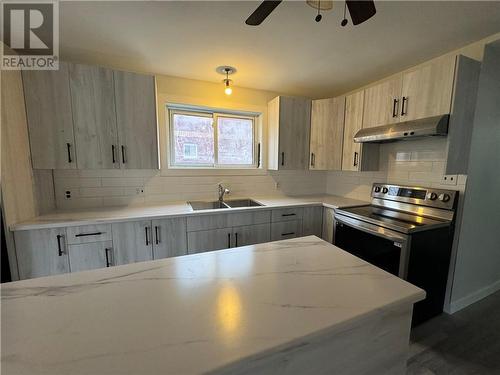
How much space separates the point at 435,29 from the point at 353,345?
2.22 meters

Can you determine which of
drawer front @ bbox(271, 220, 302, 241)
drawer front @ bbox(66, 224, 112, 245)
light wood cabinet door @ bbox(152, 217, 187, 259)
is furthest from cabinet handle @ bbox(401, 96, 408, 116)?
drawer front @ bbox(66, 224, 112, 245)

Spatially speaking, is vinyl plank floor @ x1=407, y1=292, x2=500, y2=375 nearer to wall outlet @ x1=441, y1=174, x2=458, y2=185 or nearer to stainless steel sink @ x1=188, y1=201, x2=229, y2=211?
wall outlet @ x1=441, y1=174, x2=458, y2=185

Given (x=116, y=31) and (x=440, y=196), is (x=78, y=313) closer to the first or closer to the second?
(x=116, y=31)

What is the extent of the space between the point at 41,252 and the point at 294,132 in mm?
2806

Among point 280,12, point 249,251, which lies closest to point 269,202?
point 249,251

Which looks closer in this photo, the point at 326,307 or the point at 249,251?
the point at 326,307

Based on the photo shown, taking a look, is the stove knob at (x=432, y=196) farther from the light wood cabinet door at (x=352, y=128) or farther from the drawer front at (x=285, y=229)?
the drawer front at (x=285, y=229)

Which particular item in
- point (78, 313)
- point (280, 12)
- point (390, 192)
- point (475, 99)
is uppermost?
point (280, 12)

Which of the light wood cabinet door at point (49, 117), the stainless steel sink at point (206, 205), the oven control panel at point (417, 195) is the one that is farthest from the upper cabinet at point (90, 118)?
the oven control panel at point (417, 195)

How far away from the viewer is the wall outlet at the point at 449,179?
1943 mm

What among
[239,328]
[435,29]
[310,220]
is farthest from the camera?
[310,220]

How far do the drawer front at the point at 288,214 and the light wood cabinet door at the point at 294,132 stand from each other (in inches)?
22.8

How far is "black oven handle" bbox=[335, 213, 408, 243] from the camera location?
Answer: 69.1 inches

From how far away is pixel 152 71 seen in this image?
8.06 ft
